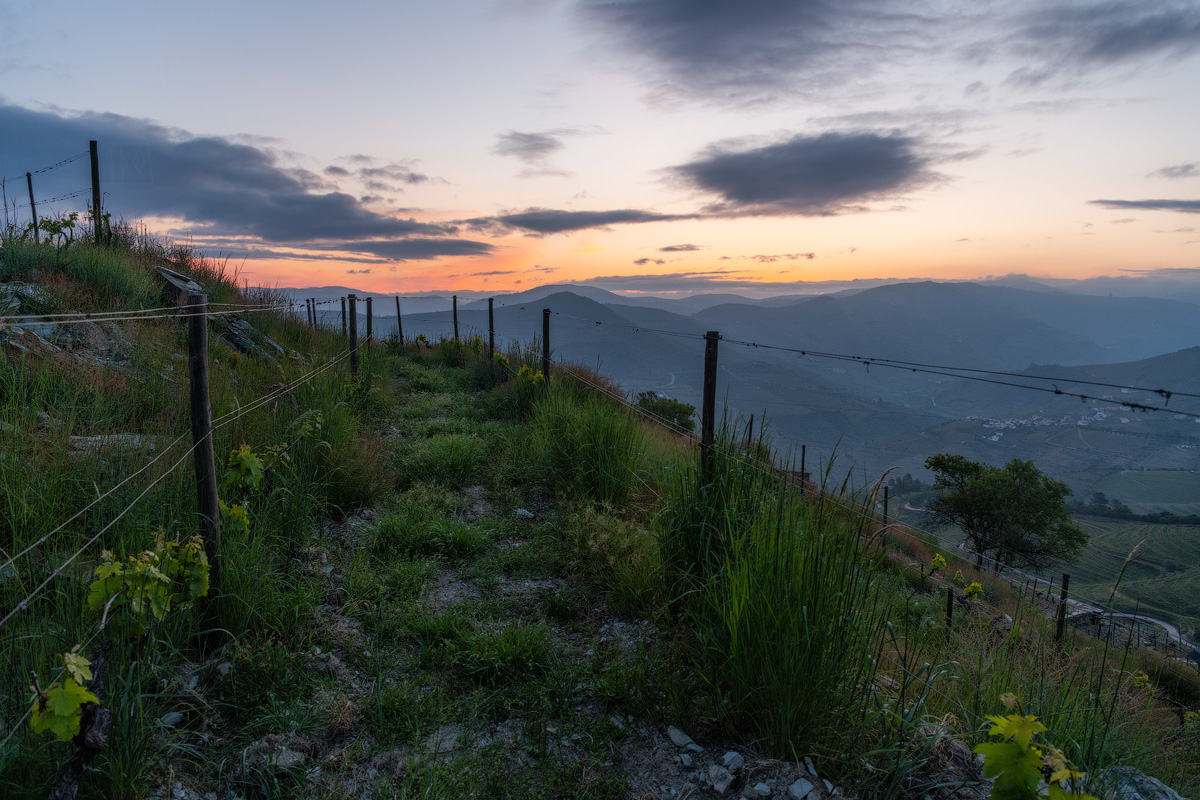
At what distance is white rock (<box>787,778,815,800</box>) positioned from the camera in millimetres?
2193

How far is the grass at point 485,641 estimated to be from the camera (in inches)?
90.4

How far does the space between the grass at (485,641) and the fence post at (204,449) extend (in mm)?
93

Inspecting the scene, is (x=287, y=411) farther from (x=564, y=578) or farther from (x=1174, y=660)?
(x=1174, y=660)

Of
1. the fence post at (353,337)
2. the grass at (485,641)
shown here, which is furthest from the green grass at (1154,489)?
the grass at (485,641)

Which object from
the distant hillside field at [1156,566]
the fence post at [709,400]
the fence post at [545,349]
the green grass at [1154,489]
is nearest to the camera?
the fence post at [709,400]

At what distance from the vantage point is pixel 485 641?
11.0 ft

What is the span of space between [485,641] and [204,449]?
1.86 metres

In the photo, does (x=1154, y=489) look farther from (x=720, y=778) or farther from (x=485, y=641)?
(x=485, y=641)

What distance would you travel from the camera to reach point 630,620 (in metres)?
3.75

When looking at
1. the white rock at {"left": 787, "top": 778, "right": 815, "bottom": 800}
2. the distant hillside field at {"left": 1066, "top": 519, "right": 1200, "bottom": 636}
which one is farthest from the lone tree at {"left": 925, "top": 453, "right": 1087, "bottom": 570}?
the white rock at {"left": 787, "top": 778, "right": 815, "bottom": 800}

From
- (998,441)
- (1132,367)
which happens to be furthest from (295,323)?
(1132,367)

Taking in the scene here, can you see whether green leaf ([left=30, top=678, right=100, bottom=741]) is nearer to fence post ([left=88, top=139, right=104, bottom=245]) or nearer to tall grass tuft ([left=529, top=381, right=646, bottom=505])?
tall grass tuft ([left=529, top=381, right=646, bottom=505])

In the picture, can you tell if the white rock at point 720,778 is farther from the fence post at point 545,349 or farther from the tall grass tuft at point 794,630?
the fence post at point 545,349

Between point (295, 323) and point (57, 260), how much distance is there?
4.21 m
